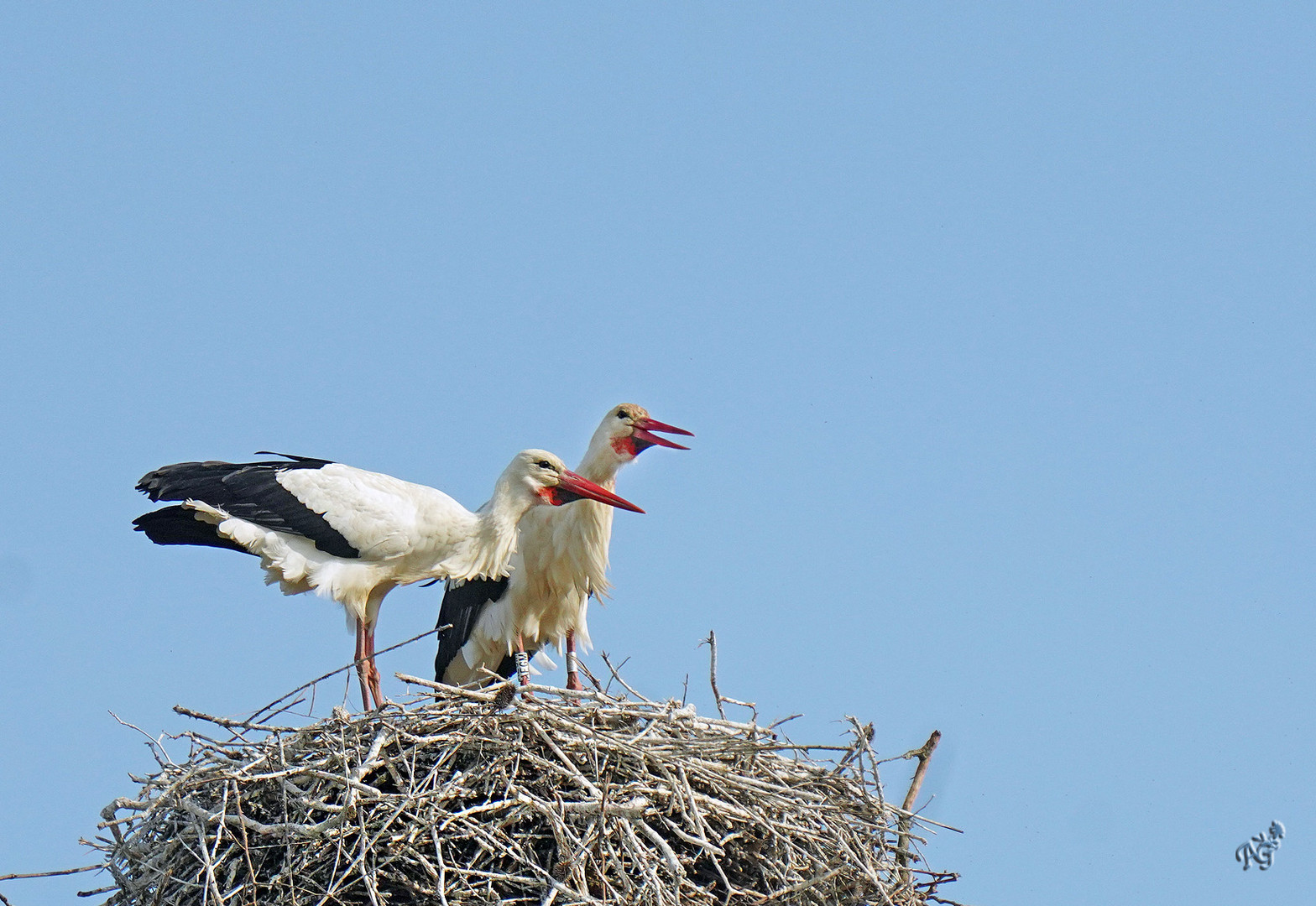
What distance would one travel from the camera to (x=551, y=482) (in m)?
6.83

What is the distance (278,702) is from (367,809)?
1.51 feet

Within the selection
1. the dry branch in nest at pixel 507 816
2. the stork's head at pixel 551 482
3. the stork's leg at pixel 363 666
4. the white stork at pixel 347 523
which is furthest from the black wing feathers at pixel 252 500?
the dry branch in nest at pixel 507 816

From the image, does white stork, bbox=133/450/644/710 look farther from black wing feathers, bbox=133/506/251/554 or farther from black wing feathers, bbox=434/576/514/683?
black wing feathers, bbox=434/576/514/683

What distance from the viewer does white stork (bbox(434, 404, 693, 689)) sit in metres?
7.71

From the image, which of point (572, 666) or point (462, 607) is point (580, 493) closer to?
point (572, 666)

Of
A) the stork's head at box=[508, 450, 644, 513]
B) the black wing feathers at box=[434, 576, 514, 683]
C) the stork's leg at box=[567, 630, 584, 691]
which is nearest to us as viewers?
the stork's head at box=[508, 450, 644, 513]

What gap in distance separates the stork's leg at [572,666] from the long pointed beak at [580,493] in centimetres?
89

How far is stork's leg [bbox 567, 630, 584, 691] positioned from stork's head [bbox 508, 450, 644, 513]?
90 cm

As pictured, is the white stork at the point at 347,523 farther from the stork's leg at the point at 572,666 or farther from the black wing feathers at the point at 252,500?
the stork's leg at the point at 572,666

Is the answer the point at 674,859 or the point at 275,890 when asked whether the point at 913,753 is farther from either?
the point at 275,890

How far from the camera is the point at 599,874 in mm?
4426

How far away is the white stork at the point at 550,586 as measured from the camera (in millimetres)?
7707

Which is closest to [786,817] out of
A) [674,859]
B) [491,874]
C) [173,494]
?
[674,859]

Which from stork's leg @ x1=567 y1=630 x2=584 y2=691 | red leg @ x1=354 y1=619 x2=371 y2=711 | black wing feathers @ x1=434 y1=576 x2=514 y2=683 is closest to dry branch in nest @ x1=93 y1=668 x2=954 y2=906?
red leg @ x1=354 y1=619 x2=371 y2=711
